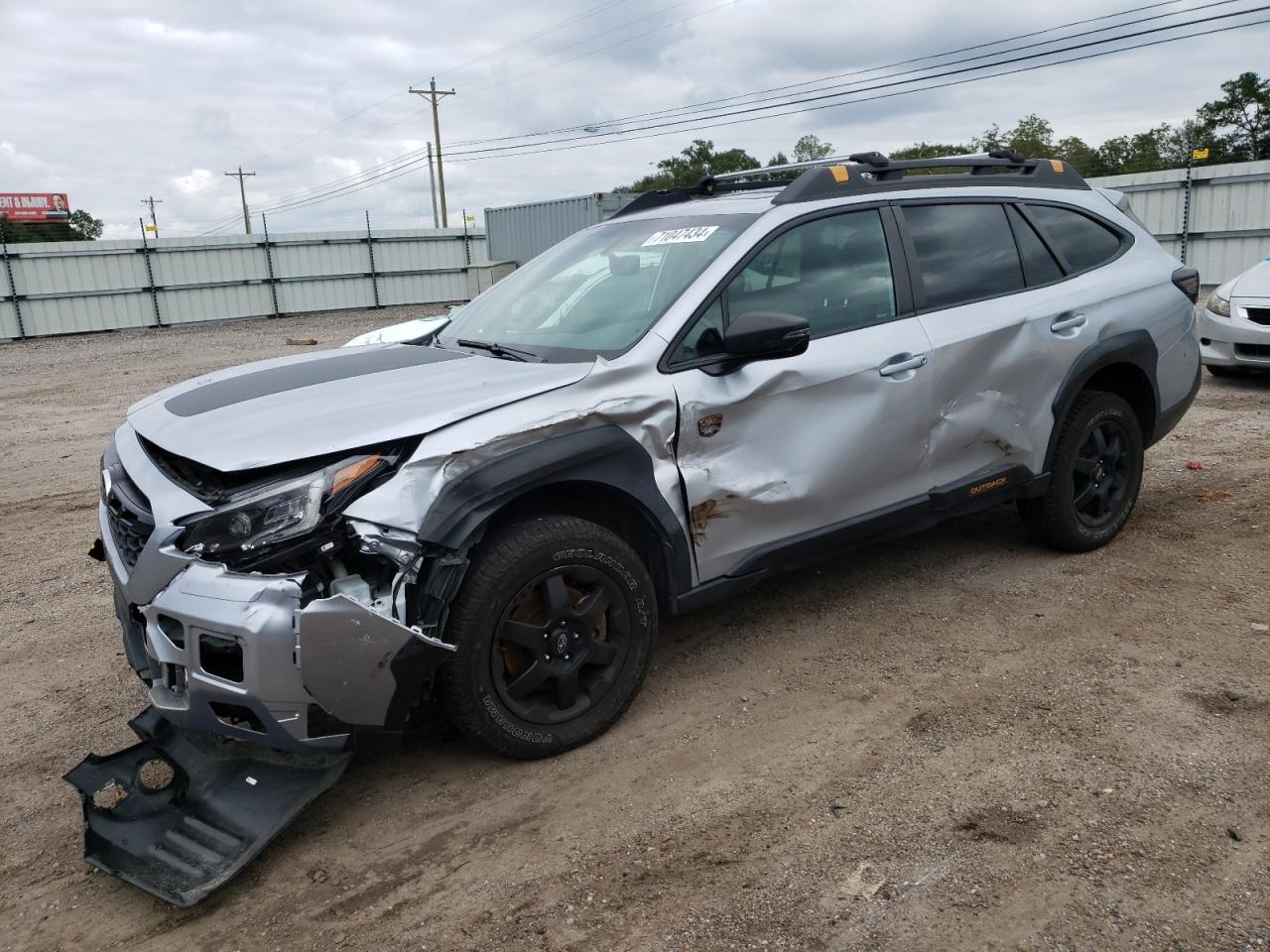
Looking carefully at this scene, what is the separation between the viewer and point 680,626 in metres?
4.43

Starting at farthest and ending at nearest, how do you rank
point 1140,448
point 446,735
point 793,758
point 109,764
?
point 1140,448
point 446,735
point 793,758
point 109,764

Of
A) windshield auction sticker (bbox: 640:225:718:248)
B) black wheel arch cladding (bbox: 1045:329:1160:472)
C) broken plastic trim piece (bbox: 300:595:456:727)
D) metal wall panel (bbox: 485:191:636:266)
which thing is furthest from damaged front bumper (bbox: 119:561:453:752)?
metal wall panel (bbox: 485:191:636:266)

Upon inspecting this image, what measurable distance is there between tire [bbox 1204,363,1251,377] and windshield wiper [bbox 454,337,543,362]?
8839mm

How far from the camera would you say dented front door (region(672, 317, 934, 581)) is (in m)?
3.52

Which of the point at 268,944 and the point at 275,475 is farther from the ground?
the point at 275,475

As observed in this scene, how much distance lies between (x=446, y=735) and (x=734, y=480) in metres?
1.38

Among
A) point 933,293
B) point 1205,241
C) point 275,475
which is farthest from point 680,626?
point 1205,241

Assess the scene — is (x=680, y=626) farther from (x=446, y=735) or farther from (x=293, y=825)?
(x=293, y=825)

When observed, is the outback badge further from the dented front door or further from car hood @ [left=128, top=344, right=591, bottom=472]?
car hood @ [left=128, top=344, right=591, bottom=472]

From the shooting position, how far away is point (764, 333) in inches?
133

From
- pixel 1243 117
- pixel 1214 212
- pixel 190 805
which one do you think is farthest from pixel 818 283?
pixel 1243 117

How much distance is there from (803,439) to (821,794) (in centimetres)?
130

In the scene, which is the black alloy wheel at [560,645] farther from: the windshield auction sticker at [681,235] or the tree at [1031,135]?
the tree at [1031,135]

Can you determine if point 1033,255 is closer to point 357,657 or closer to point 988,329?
point 988,329
